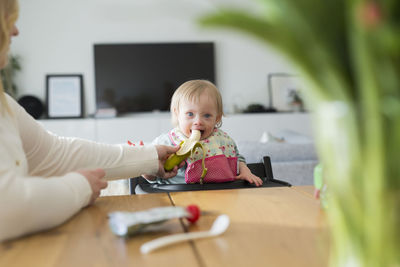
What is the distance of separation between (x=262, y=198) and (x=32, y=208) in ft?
1.79

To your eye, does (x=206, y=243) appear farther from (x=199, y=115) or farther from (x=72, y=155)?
(x=199, y=115)

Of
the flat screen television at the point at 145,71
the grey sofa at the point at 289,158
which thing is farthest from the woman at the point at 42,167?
the flat screen television at the point at 145,71

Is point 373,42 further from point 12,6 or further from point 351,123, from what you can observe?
point 12,6

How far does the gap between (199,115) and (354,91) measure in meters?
1.48

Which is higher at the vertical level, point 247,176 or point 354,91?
point 354,91

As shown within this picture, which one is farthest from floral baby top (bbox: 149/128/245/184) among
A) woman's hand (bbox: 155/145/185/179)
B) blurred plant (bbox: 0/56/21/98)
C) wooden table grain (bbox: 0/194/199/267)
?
blurred plant (bbox: 0/56/21/98)

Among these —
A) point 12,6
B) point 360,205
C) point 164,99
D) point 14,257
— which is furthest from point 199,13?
point 164,99


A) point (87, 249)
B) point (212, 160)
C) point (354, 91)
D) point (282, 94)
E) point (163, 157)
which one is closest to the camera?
point (354, 91)

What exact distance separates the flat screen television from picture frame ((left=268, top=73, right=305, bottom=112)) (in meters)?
0.95

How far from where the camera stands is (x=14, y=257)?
23.9 inches

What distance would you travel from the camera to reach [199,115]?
180 centimetres

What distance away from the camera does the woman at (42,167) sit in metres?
0.69

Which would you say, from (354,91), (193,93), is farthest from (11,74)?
(354,91)

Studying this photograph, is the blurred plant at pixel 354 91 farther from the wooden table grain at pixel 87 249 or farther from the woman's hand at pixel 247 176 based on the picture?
the woman's hand at pixel 247 176
